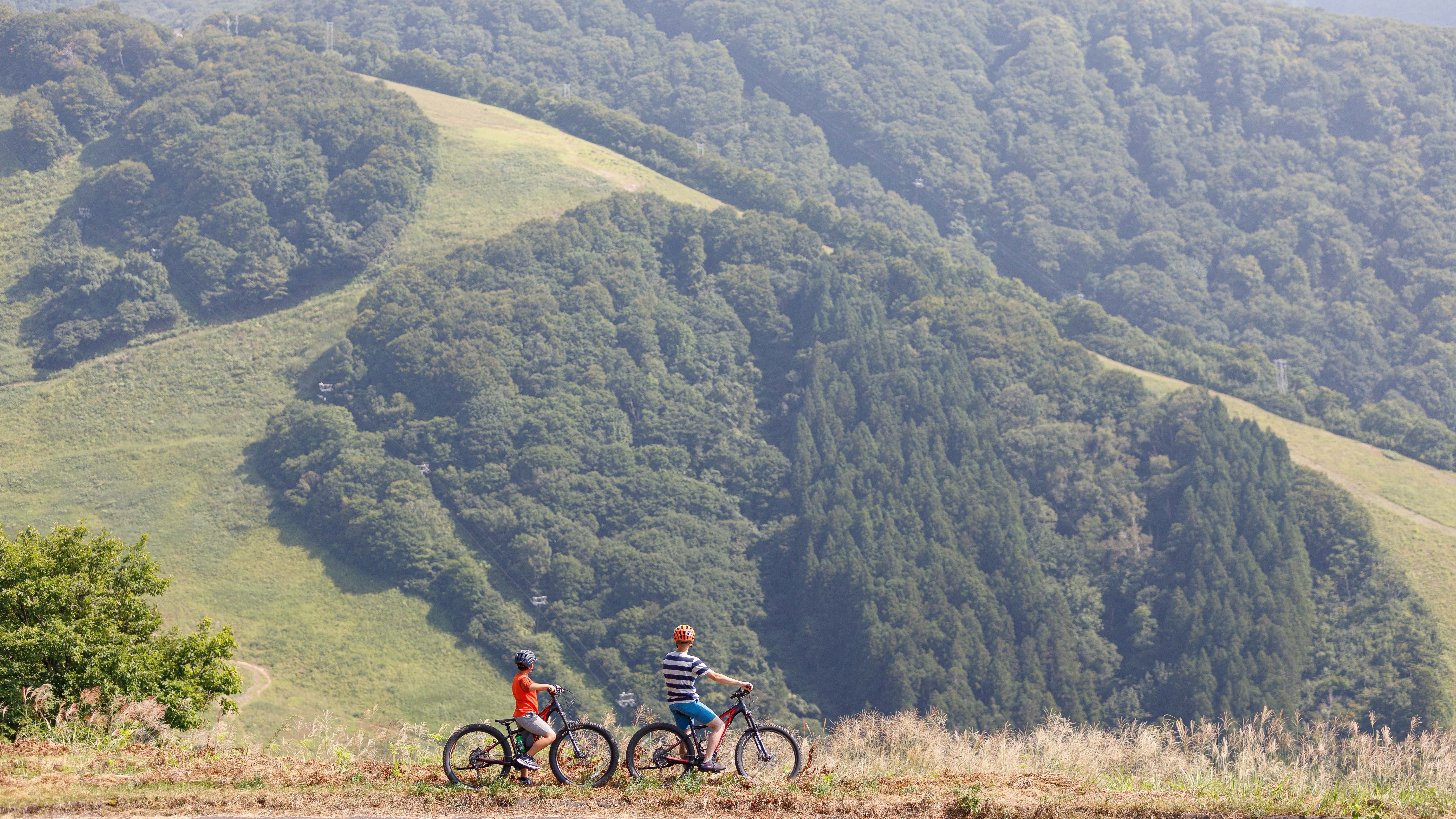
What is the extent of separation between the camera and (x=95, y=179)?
425 ft

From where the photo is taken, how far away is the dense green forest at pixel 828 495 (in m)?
87.3

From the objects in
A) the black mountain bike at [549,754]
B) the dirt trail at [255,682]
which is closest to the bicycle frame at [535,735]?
the black mountain bike at [549,754]

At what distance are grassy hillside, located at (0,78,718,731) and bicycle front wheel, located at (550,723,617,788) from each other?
5637cm

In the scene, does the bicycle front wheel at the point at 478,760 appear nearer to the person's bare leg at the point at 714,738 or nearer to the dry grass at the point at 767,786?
the dry grass at the point at 767,786

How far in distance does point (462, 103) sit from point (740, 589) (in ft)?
305

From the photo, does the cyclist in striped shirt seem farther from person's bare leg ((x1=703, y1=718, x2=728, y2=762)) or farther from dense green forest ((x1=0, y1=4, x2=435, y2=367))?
dense green forest ((x1=0, y1=4, x2=435, y2=367))

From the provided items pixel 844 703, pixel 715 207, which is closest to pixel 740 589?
pixel 844 703

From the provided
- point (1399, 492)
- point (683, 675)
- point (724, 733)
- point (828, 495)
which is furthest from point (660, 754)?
point (1399, 492)

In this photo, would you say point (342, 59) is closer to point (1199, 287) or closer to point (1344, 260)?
point (1199, 287)

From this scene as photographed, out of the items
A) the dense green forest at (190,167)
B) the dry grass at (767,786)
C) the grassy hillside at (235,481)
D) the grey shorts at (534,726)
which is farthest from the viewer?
the dense green forest at (190,167)

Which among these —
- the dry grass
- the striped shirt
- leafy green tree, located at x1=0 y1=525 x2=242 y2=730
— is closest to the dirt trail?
leafy green tree, located at x1=0 y1=525 x2=242 y2=730

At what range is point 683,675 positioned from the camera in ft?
54.1

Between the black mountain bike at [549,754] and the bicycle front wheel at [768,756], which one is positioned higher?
the bicycle front wheel at [768,756]

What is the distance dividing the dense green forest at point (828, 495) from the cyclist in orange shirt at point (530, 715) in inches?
2752
